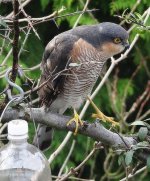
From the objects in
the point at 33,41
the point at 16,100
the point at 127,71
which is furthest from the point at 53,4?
the point at 16,100

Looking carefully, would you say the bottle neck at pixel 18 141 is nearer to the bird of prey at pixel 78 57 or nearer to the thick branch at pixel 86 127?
the thick branch at pixel 86 127

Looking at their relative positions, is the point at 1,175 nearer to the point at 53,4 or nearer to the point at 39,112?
the point at 39,112

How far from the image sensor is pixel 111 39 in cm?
366

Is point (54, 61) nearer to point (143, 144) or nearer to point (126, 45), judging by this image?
point (126, 45)

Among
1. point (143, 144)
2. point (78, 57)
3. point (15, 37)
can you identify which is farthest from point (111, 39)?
point (15, 37)

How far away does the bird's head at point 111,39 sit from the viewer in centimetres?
356

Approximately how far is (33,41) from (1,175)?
128 inches

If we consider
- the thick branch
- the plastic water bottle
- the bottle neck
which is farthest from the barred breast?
the bottle neck

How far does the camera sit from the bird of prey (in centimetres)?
345

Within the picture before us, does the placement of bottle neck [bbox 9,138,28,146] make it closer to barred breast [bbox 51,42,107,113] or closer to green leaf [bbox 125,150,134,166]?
green leaf [bbox 125,150,134,166]

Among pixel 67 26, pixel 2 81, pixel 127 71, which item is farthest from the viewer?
pixel 127 71

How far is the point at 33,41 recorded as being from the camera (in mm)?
5324

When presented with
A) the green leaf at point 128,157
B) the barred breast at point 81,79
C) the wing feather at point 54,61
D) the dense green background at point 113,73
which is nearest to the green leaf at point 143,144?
the green leaf at point 128,157

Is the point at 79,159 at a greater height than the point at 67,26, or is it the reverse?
the point at 67,26
